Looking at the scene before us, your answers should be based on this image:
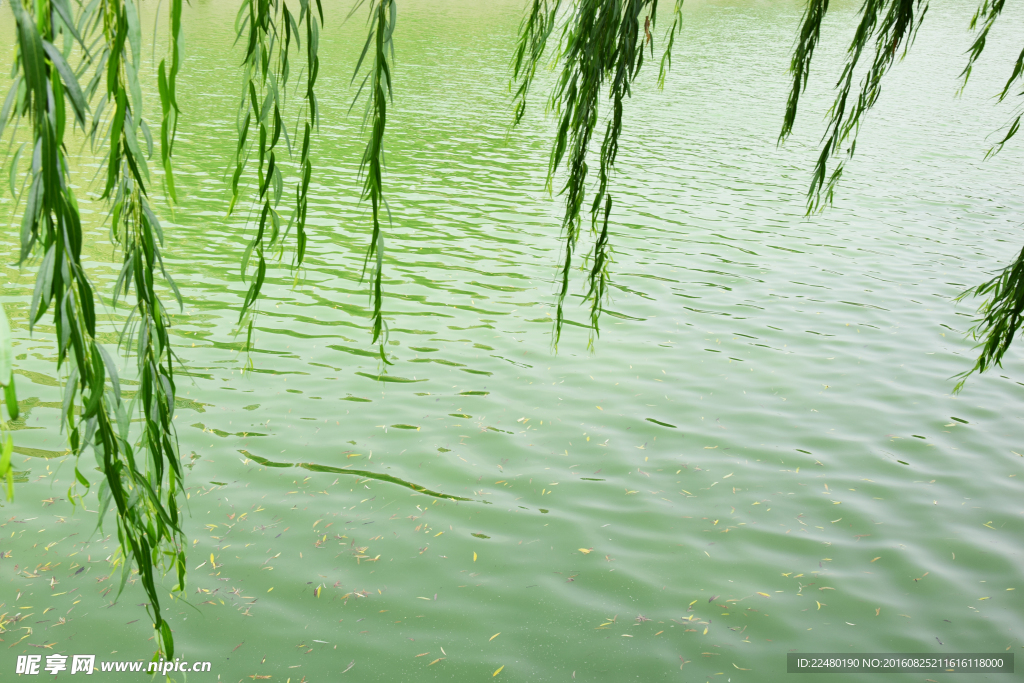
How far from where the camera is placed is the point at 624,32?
2.80 metres

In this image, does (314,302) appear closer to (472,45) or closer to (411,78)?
(411,78)

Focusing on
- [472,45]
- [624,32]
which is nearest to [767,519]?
[624,32]

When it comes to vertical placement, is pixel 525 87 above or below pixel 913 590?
above

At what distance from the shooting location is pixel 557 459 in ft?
18.1

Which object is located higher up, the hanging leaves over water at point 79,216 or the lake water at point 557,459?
the hanging leaves over water at point 79,216

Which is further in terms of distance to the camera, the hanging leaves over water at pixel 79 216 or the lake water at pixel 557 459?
the lake water at pixel 557 459

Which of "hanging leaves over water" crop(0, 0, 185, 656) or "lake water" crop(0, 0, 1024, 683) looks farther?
"lake water" crop(0, 0, 1024, 683)

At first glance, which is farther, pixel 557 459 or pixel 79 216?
pixel 557 459

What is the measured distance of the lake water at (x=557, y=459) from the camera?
3.97 m

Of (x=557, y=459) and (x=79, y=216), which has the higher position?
(x=79, y=216)

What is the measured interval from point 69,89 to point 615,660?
3.49 meters

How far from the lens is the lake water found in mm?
3973

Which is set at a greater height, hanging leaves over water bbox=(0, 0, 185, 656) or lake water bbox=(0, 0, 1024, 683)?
hanging leaves over water bbox=(0, 0, 185, 656)

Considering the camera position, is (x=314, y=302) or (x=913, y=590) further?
(x=314, y=302)
